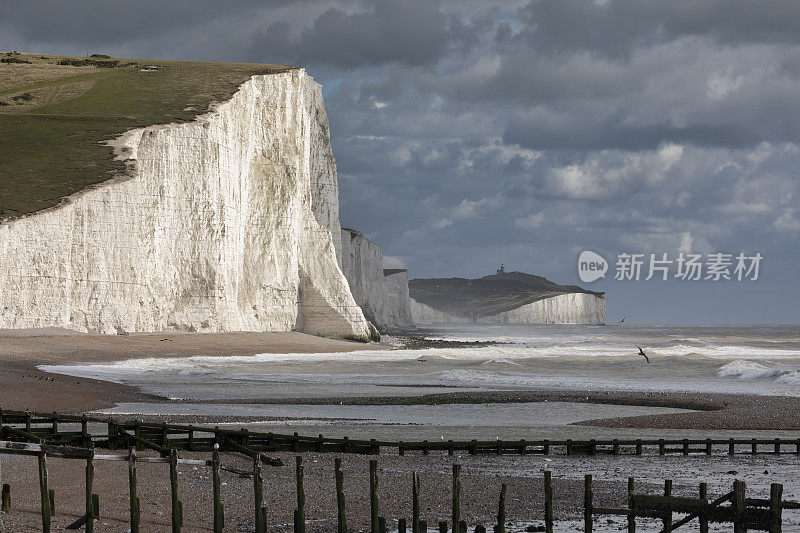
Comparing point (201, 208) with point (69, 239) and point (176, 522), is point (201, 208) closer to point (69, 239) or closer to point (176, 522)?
point (69, 239)

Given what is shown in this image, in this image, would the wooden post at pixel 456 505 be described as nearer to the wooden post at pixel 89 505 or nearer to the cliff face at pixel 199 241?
the wooden post at pixel 89 505

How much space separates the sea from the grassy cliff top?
14.5m

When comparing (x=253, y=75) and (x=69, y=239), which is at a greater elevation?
(x=253, y=75)

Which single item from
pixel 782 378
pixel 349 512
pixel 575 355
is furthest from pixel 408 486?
pixel 575 355

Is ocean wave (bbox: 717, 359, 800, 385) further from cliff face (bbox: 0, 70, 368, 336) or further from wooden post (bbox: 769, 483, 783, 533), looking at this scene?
wooden post (bbox: 769, 483, 783, 533)

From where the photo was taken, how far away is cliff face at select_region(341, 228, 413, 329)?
10289cm

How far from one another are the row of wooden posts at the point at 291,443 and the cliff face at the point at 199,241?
3338cm

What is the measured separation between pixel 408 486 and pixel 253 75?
58.0 metres

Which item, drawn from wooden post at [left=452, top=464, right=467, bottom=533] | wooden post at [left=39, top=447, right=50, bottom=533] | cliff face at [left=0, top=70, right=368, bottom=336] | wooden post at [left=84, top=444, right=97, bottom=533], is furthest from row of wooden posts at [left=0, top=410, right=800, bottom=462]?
cliff face at [left=0, top=70, right=368, bottom=336]

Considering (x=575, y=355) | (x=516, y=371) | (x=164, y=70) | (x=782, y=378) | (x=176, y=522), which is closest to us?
(x=176, y=522)

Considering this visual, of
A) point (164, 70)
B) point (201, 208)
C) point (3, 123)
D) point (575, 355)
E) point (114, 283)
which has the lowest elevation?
point (575, 355)

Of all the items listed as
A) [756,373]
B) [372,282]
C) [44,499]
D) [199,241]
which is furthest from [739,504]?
[372,282]

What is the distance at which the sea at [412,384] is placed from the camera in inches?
890

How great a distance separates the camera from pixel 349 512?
12273mm
